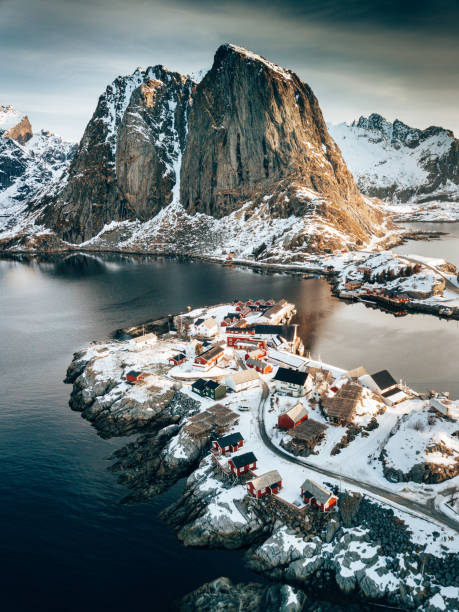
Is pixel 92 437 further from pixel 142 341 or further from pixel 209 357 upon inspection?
pixel 142 341

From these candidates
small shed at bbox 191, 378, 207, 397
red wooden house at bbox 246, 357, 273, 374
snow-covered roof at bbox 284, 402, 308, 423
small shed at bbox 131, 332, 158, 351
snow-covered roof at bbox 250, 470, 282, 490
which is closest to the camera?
snow-covered roof at bbox 250, 470, 282, 490

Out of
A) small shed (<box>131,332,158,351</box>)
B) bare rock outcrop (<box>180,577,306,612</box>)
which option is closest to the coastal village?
small shed (<box>131,332,158,351</box>)

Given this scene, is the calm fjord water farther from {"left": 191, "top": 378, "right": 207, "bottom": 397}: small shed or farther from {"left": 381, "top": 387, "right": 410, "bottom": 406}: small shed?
{"left": 191, "top": 378, "right": 207, "bottom": 397}: small shed

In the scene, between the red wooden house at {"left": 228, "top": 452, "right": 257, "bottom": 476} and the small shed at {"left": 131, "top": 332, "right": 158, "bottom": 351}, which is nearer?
the red wooden house at {"left": 228, "top": 452, "right": 257, "bottom": 476}

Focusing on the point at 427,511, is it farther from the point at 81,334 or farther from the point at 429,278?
the point at 429,278

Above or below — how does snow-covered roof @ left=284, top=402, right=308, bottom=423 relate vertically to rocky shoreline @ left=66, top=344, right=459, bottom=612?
above

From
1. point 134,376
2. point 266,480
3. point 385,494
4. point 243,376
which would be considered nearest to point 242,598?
point 266,480
